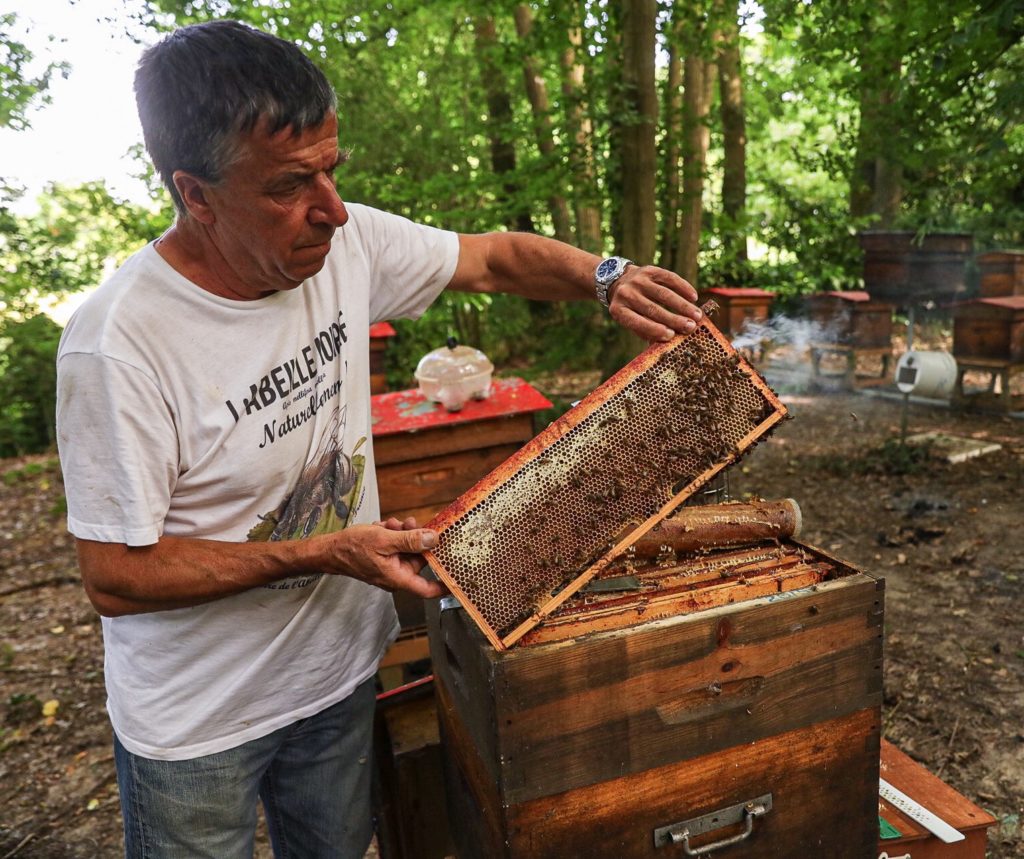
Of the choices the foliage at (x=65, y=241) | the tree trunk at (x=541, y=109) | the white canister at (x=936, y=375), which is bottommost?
the white canister at (x=936, y=375)

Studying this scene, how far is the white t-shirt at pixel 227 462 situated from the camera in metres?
1.40

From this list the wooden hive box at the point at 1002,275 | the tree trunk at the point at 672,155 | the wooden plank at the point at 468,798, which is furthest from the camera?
the wooden hive box at the point at 1002,275

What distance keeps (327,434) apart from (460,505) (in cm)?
45

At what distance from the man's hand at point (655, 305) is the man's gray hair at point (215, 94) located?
73cm

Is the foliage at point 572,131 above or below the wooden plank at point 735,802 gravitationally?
above

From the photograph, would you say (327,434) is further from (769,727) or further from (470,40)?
(470,40)

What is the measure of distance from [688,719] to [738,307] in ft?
26.9

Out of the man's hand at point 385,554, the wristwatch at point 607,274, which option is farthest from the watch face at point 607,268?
the man's hand at point 385,554

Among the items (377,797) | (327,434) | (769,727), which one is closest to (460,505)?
(327,434)

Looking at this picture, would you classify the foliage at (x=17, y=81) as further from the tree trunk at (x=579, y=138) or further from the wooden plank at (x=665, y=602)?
the wooden plank at (x=665, y=602)

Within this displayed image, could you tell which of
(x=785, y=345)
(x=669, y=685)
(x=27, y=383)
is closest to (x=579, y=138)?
(x=785, y=345)

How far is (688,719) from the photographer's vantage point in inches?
56.3

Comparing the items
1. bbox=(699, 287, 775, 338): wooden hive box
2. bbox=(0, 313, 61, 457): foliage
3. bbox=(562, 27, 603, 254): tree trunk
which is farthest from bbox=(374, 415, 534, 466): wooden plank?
bbox=(0, 313, 61, 457): foliage

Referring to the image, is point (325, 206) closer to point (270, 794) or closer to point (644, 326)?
point (644, 326)
